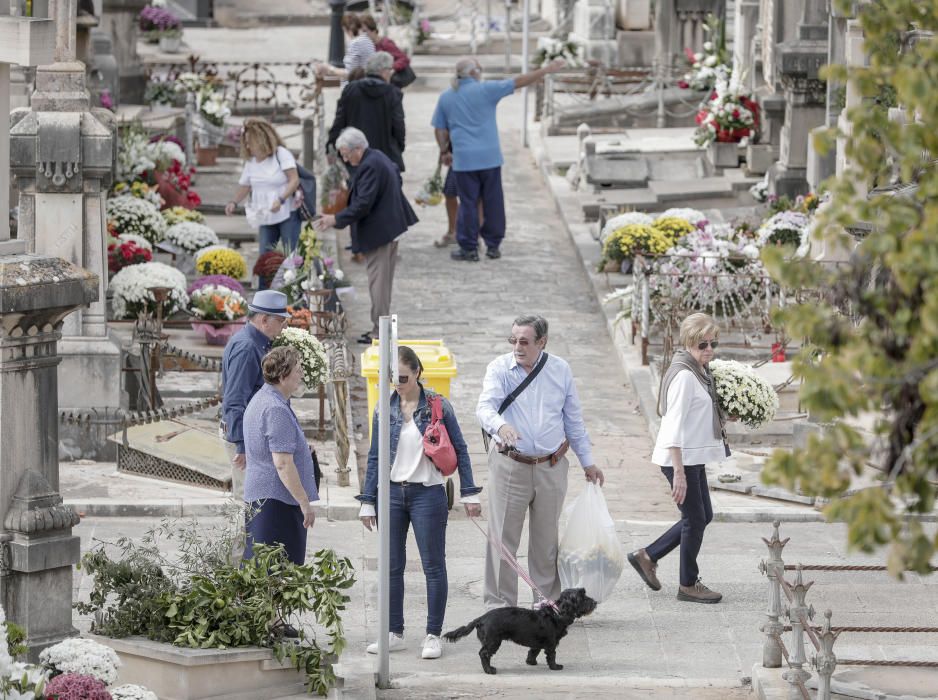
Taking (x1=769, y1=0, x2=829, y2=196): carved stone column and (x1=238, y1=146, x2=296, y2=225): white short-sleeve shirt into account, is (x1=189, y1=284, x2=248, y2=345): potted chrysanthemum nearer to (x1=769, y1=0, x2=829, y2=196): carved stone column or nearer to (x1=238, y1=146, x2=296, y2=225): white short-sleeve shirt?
(x1=238, y1=146, x2=296, y2=225): white short-sleeve shirt

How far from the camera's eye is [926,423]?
5059 mm

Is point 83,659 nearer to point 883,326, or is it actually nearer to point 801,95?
point 883,326

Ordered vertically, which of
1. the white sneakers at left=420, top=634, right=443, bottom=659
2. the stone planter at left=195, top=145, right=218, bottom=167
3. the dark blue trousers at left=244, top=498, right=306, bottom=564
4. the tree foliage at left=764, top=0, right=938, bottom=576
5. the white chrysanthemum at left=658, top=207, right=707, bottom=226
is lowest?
the white sneakers at left=420, top=634, right=443, bottom=659

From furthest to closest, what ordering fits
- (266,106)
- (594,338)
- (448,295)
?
(266,106) < (448,295) < (594,338)

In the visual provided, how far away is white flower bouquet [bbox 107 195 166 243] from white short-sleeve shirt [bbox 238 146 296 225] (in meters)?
1.59

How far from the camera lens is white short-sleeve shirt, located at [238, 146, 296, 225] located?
16.4 m

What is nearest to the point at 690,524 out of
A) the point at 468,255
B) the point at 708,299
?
the point at 708,299

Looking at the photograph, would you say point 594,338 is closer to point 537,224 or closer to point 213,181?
point 537,224

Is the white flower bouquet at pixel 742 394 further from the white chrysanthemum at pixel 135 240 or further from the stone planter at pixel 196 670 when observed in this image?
the white chrysanthemum at pixel 135 240

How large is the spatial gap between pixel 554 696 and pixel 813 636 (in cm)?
141

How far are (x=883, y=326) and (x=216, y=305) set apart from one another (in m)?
10.9

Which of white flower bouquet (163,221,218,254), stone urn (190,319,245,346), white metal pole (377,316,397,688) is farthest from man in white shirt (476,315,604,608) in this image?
white flower bouquet (163,221,218,254)

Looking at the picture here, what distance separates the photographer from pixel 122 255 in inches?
655

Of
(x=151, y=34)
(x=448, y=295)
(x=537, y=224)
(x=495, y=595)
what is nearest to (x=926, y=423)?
(x=495, y=595)
